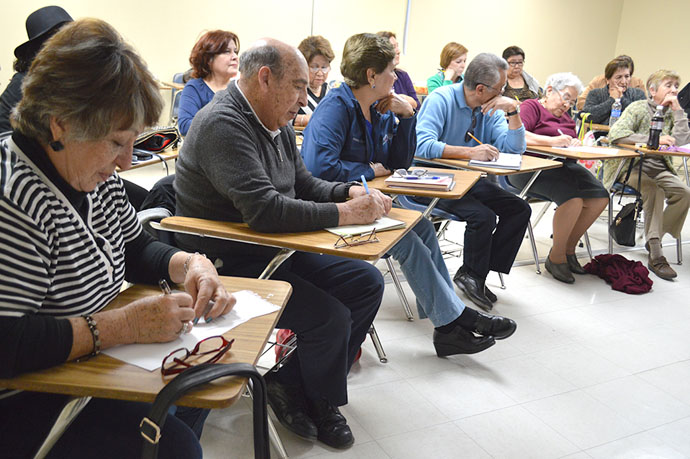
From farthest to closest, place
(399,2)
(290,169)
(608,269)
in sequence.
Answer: (399,2), (608,269), (290,169)

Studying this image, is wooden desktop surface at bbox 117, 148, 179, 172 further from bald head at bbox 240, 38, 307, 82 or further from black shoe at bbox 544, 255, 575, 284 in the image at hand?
black shoe at bbox 544, 255, 575, 284

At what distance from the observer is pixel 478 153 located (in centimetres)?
310

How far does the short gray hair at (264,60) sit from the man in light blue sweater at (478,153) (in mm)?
1464

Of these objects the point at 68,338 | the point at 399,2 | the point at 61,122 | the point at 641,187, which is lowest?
the point at 641,187

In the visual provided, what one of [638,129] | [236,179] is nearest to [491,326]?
[236,179]

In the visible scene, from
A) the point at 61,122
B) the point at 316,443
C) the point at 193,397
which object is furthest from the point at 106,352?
the point at 316,443

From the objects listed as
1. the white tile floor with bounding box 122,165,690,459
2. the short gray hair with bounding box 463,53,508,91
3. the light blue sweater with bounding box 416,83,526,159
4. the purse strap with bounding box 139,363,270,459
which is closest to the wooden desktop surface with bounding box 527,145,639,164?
the light blue sweater with bounding box 416,83,526,159

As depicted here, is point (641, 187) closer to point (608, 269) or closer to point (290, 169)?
point (608, 269)

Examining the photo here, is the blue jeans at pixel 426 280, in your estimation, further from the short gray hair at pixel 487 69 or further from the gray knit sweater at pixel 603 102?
the gray knit sweater at pixel 603 102

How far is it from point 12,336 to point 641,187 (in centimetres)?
434

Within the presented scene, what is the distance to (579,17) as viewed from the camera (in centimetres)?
959

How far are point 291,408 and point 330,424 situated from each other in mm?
146

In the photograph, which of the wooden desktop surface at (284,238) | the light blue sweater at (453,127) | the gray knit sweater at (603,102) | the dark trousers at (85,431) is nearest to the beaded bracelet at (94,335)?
the dark trousers at (85,431)

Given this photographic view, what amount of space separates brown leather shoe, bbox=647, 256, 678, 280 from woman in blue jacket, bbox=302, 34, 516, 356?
204cm
